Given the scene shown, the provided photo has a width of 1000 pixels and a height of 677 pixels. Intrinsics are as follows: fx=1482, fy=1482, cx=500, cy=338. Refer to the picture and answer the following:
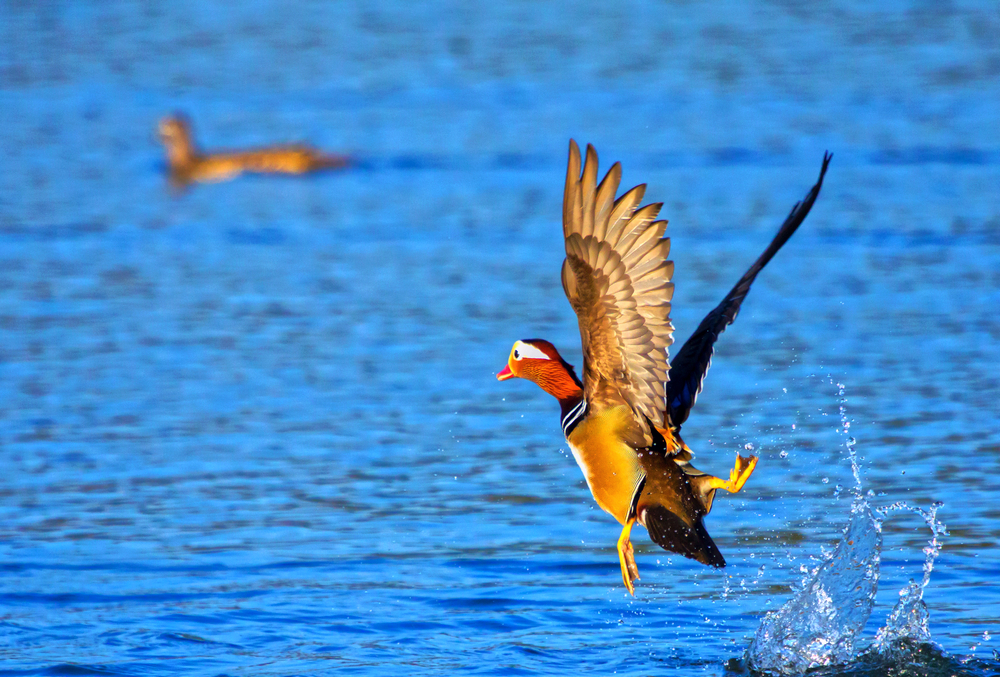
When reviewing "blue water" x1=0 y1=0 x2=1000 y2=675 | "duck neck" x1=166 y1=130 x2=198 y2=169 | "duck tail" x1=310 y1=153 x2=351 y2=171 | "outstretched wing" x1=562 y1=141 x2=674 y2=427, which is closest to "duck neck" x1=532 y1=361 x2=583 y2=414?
"outstretched wing" x1=562 y1=141 x2=674 y2=427

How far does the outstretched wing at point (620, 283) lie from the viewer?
476cm

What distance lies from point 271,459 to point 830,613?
3390mm

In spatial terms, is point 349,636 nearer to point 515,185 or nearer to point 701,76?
point 515,185

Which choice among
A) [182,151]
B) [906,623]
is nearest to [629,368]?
[906,623]

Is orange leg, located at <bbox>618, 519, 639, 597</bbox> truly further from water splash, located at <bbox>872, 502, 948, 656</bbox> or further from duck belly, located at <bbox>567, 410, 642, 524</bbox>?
water splash, located at <bbox>872, 502, 948, 656</bbox>

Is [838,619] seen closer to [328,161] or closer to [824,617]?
[824,617]

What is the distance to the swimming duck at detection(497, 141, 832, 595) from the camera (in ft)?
15.7

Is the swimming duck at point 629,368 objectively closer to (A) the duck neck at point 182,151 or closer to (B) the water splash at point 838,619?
(B) the water splash at point 838,619

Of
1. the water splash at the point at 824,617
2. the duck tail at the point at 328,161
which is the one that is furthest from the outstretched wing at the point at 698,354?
the duck tail at the point at 328,161

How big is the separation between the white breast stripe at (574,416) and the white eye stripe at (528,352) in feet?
0.68

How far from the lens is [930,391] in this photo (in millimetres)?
8641

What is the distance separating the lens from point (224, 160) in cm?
1625

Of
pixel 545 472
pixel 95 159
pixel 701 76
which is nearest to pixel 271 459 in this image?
pixel 545 472

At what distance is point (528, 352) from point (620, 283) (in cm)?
61
